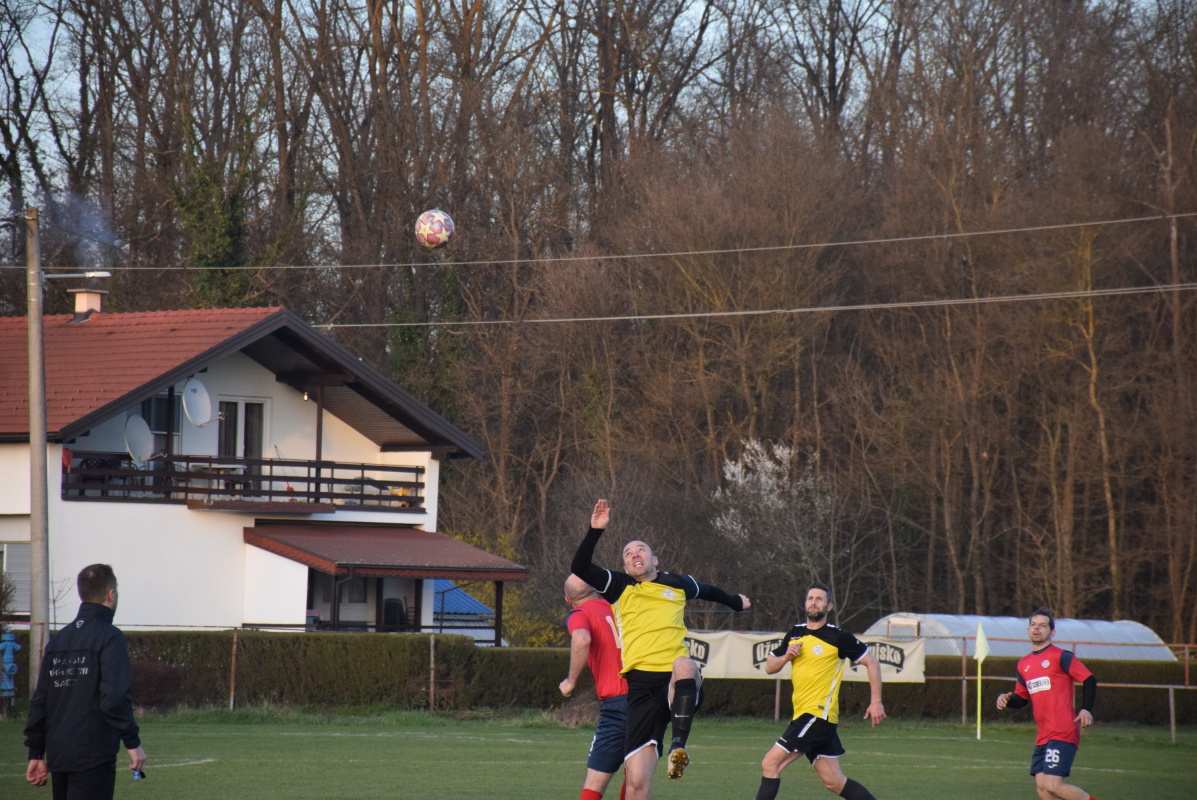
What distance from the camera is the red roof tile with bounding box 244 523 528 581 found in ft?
98.2

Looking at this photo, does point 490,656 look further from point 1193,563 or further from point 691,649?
point 1193,563

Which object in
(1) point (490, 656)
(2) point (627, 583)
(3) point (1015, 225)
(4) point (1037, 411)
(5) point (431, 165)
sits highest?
(5) point (431, 165)

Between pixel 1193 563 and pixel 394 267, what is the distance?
81.1 feet

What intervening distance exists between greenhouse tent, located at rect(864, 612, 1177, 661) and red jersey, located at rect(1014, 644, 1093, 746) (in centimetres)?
2014

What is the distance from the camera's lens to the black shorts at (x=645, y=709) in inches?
392

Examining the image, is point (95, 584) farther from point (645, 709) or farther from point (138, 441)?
point (138, 441)

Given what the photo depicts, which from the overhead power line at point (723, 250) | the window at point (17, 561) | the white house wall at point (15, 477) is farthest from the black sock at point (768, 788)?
the overhead power line at point (723, 250)

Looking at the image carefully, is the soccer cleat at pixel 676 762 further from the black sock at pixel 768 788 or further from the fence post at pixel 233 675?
the fence post at pixel 233 675

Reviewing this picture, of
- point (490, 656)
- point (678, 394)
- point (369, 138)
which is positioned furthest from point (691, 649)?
point (369, 138)

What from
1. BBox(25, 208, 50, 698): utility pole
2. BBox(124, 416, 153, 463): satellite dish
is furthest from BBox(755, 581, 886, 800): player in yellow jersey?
BBox(124, 416, 153, 463): satellite dish

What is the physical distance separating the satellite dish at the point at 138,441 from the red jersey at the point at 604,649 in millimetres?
20799

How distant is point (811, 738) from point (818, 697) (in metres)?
0.31

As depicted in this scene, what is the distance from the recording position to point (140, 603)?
97.6ft

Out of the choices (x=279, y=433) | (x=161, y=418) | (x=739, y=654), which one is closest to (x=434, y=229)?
(x=279, y=433)
